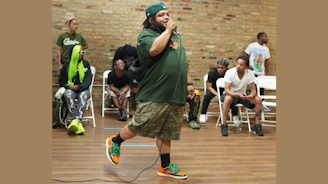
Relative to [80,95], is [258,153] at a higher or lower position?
lower

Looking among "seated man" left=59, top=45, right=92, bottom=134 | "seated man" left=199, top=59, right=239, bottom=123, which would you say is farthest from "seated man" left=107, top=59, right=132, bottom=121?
"seated man" left=199, top=59, right=239, bottom=123

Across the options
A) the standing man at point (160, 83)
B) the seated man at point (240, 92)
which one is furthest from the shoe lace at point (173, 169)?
the seated man at point (240, 92)

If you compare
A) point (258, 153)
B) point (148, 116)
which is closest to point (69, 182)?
point (148, 116)

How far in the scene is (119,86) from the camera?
20.1ft

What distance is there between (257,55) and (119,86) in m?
3.48

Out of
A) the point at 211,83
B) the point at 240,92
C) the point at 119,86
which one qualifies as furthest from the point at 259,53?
the point at 119,86

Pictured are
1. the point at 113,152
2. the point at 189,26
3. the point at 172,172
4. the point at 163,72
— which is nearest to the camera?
the point at 163,72

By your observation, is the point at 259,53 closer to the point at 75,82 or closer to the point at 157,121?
the point at 75,82

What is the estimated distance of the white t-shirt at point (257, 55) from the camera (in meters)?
7.71

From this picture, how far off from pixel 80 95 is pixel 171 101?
266cm

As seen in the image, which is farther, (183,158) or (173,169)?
(183,158)

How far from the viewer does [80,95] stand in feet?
16.5

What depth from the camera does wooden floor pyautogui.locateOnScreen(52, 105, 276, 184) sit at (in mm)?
2918

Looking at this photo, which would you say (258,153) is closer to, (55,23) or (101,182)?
(101,182)
